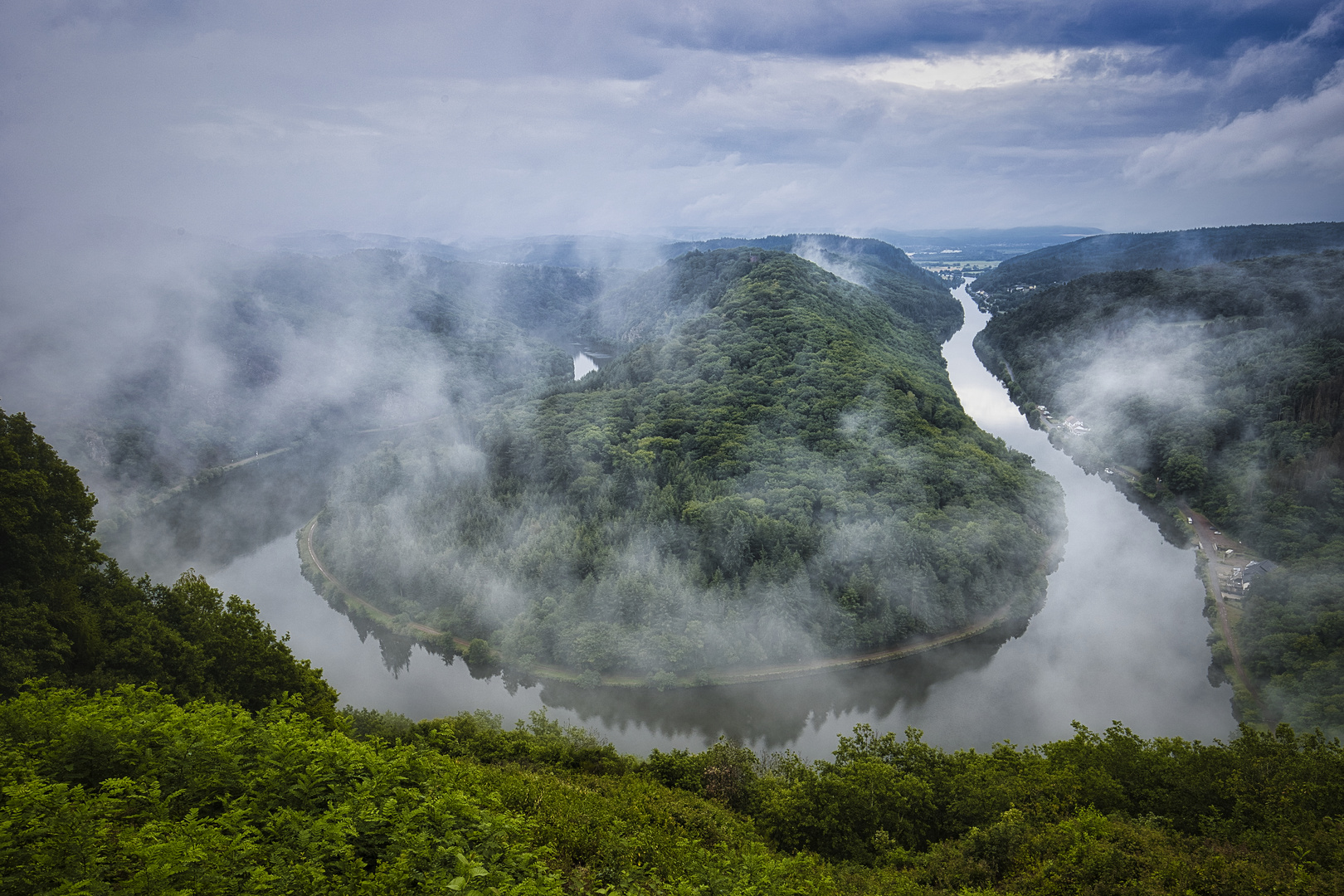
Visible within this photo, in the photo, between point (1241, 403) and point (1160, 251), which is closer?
point (1241, 403)

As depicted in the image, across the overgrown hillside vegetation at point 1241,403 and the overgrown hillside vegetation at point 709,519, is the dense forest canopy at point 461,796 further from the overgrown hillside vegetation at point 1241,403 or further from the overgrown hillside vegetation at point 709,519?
the overgrown hillside vegetation at point 1241,403

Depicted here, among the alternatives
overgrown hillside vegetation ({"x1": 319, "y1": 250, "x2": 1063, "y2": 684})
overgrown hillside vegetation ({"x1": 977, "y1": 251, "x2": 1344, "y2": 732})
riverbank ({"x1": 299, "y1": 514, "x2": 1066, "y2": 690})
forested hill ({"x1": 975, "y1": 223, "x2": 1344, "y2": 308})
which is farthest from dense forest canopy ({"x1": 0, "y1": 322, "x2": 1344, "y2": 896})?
forested hill ({"x1": 975, "y1": 223, "x2": 1344, "y2": 308})

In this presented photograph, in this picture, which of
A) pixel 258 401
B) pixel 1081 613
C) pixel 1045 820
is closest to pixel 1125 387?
pixel 1081 613

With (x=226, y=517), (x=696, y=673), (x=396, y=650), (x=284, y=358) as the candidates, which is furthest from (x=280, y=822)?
(x=284, y=358)

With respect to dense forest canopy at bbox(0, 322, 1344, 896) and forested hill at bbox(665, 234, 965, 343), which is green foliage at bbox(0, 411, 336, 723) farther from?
forested hill at bbox(665, 234, 965, 343)

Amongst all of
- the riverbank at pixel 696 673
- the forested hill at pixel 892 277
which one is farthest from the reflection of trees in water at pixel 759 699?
the forested hill at pixel 892 277

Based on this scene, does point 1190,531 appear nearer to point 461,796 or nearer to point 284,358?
point 461,796
